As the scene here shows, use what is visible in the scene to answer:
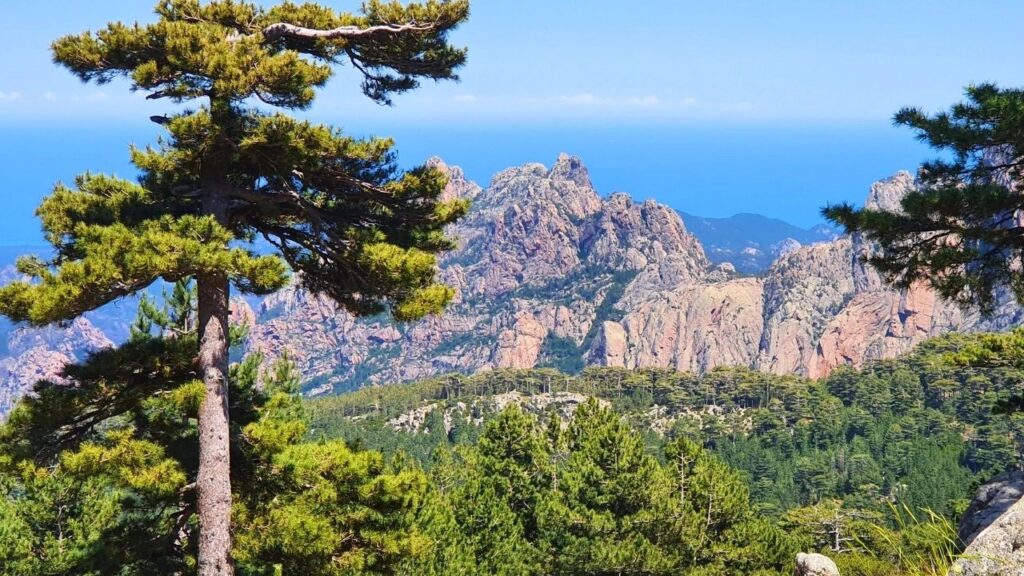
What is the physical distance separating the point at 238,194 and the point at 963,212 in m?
10.4

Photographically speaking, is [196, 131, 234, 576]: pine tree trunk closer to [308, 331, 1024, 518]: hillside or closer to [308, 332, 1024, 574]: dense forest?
[308, 332, 1024, 574]: dense forest

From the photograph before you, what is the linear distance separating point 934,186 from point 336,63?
992 cm

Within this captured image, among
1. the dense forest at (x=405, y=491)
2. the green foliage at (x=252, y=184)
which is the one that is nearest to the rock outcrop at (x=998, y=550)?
the dense forest at (x=405, y=491)

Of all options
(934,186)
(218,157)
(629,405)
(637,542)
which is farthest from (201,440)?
(629,405)

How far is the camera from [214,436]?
971 cm

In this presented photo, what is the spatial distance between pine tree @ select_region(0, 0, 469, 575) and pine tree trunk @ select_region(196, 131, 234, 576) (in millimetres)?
17

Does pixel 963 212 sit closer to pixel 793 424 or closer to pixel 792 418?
pixel 793 424

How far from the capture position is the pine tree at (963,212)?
39.3ft

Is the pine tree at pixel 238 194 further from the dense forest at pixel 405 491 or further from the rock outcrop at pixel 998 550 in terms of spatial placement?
the rock outcrop at pixel 998 550

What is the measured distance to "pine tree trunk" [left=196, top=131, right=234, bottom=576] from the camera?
31.7ft

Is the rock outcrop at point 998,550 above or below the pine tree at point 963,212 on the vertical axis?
below

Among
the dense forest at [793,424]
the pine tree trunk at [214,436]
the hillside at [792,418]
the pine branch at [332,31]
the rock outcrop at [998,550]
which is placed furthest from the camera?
the hillside at [792,418]

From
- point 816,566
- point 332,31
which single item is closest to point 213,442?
point 332,31

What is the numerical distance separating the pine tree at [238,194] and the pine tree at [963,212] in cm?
723
